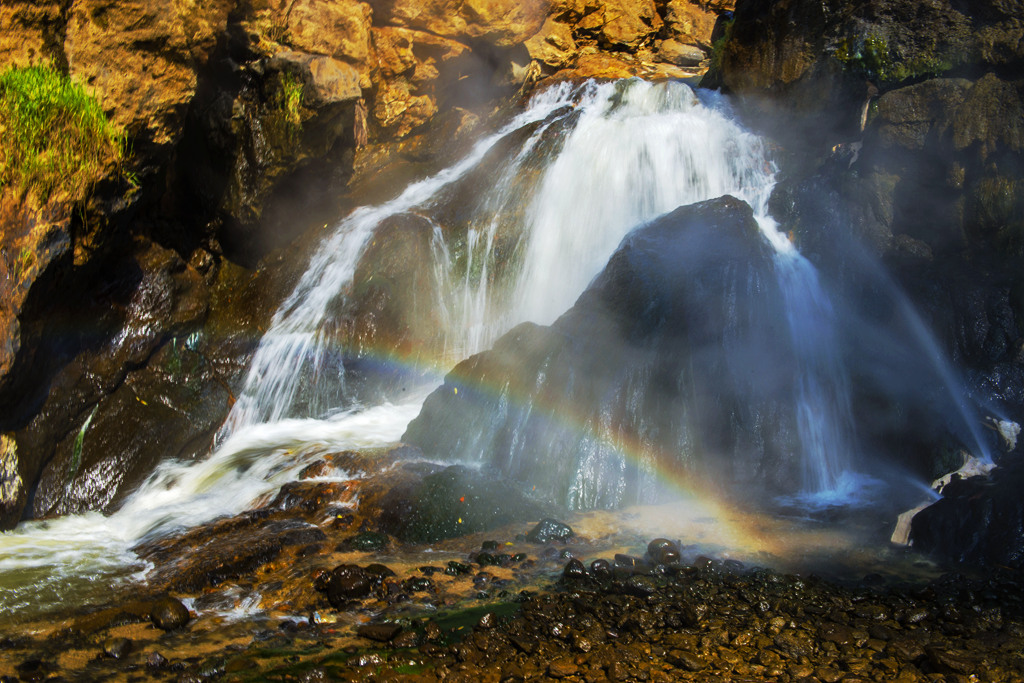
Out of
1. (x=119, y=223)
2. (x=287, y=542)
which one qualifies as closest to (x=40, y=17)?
(x=119, y=223)

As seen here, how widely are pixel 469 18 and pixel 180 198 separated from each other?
24.9ft

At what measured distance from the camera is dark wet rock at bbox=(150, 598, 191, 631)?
4.36 metres

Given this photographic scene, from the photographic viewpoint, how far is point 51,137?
6.81m

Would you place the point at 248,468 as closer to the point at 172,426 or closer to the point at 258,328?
the point at 172,426

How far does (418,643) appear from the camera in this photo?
13.3ft

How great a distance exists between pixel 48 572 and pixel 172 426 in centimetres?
300

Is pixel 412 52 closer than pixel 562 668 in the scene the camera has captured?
No

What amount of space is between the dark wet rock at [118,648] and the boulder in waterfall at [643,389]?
3799 mm

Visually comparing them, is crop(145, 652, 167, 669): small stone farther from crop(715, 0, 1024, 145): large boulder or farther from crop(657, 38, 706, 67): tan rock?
crop(657, 38, 706, 67): tan rock

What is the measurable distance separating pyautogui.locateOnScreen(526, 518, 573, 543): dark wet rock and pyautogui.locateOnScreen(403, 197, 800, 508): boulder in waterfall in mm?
813

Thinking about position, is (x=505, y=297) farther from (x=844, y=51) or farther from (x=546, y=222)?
(x=844, y=51)

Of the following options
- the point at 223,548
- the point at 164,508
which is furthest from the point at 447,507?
the point at 164,508

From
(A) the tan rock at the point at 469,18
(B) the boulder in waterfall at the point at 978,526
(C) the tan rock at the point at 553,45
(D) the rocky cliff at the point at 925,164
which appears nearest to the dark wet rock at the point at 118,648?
(B) the boulder in waterfall at the point at 978,526

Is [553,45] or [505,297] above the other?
[553,45]
